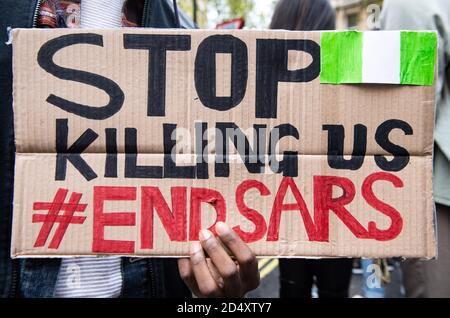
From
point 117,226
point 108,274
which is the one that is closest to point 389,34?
point 117,226

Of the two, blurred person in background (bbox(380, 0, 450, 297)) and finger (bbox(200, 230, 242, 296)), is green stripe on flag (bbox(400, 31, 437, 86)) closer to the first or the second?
blurred person in background (bbox(380, 0, 450, 297))

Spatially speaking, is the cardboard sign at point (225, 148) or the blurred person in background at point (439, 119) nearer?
the cardboard sign at point (225, 148)

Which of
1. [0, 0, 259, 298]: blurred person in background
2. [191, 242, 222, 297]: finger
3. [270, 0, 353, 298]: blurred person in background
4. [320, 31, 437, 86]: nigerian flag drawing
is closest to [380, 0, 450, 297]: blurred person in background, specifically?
[270, 0, 353, 298]: blurred person in background

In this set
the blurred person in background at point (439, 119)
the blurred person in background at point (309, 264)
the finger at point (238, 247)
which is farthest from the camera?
the blurred person in background at point (309, 264)

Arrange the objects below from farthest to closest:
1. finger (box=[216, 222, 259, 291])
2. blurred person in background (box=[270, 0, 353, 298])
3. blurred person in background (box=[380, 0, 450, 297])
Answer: blurred person in background (box=[270, 0, 353, 298]), blurred person in background (box=[380, 0, 450, 297]), finger (box=[216, 222, 259, 291])

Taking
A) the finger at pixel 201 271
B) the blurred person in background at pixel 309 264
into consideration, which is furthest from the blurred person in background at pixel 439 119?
the finger at pixel 201 271

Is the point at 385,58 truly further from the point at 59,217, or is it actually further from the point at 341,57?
the point at 59,217

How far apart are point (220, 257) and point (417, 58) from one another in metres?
0.68

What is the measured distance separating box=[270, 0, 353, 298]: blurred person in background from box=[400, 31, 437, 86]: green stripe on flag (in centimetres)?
69

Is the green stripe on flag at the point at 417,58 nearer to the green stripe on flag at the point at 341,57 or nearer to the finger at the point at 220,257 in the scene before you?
the green stripe on flag at the point at 341,57

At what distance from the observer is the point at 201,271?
34.3 inches

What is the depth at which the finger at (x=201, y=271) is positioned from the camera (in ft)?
2.85

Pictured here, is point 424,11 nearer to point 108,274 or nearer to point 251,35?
point 251,35

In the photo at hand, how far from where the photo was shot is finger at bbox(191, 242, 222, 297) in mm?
869
